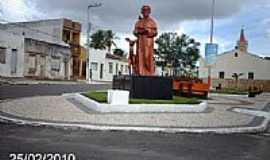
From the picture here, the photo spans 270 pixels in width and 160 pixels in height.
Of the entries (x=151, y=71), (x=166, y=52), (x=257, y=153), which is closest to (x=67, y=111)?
(x=151, y=71)

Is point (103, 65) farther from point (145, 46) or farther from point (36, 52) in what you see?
point (145, 46)

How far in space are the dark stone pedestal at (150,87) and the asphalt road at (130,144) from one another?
292 inches

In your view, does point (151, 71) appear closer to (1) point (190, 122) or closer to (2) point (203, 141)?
(1) point (190, 122)

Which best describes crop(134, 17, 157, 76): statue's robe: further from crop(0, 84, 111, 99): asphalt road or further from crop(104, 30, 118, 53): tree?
crop(104, 30, 118, 53): tree

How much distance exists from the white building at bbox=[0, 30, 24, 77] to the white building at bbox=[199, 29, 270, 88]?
99.9ft

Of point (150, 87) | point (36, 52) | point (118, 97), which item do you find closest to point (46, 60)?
point (36, 52)

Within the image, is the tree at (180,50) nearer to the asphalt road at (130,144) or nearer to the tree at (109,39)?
the tree at (109,39)

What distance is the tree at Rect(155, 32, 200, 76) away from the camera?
76.2 m

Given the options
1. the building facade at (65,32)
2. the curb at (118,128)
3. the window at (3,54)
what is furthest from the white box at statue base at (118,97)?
the building facade at (65,32)

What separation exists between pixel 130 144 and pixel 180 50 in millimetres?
69161

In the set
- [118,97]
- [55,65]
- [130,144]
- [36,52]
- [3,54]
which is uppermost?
[36,52]

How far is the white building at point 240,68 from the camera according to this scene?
64044 millimetres

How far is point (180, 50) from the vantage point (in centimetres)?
7706
